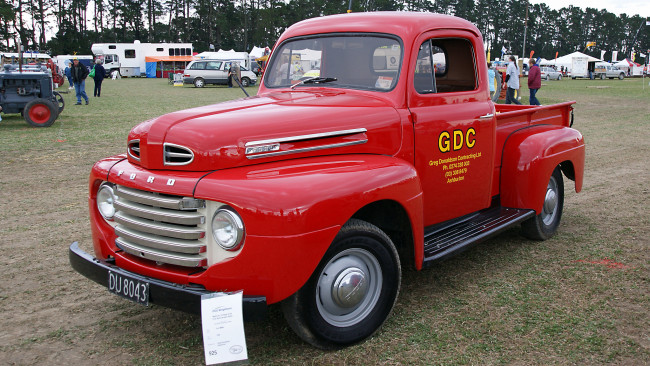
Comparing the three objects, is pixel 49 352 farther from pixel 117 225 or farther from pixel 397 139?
pixel 397 139

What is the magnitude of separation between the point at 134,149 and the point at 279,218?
1.19m

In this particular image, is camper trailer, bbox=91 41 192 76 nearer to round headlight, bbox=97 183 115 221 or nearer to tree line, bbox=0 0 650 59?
tree line, bbox=0 0 650 59

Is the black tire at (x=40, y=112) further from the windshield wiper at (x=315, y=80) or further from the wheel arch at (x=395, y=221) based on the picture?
the wheel arch at (x=395, y=221)

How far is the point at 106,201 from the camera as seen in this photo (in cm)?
343

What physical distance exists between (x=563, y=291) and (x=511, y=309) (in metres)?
0.56

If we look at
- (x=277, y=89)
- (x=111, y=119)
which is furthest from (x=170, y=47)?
(x=277, y=89)

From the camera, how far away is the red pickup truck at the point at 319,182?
2793 mm

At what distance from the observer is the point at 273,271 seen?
9.03ft

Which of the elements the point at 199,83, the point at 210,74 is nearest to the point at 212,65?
the point at 210,74

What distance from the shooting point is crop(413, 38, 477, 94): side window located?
13.0 ft

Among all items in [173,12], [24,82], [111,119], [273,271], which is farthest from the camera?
[173,12]

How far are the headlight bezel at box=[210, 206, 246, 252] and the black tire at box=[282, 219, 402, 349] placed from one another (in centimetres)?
43

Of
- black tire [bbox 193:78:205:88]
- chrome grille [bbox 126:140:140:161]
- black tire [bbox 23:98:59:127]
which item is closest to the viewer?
chrome grille [bbox 126:140:140:161]

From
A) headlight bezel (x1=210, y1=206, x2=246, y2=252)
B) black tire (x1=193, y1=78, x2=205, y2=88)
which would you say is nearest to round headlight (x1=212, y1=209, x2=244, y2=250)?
headlight bezel (x1=210, y1=206, x2=246, y2=252)
